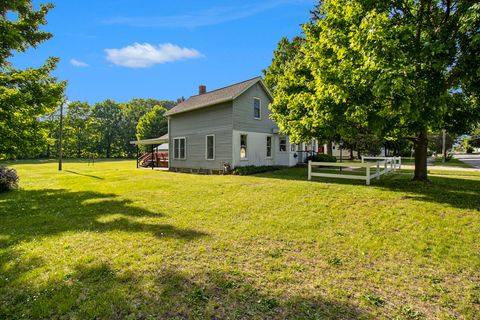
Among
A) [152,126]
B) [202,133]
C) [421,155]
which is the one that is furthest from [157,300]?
[152,126]

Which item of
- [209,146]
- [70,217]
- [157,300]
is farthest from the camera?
[209,146]

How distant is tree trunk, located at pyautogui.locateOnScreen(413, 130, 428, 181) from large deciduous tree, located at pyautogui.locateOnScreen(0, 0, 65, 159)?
653 inches

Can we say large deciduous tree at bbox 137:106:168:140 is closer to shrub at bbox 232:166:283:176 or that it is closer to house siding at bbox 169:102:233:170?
Result: house siding at bbox 169:102:233:170

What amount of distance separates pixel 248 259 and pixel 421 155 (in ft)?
35.3

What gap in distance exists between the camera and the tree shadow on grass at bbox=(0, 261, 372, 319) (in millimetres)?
3129

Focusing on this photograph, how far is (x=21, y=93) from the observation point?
400 inches

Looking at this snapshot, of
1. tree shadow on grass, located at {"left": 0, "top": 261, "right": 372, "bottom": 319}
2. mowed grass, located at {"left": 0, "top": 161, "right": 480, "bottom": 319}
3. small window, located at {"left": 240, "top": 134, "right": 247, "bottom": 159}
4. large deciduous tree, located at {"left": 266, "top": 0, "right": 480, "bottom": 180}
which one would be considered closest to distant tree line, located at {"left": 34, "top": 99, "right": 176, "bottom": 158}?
small window, located at {"left": 240, "top": 134, "right": 247, "bottom": 159}

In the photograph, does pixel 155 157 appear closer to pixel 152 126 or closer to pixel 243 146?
pixel 243 146

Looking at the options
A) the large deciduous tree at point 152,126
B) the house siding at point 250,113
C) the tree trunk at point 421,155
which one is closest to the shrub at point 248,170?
the house siding at point 250,113

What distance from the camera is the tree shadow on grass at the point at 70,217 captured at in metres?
6.04

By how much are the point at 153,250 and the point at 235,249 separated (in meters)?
1.63

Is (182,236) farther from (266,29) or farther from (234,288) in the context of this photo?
(266,29)

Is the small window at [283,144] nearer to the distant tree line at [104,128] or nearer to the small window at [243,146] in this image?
the small window at [243,146]

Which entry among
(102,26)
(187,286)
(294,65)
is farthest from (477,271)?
(102,26)
